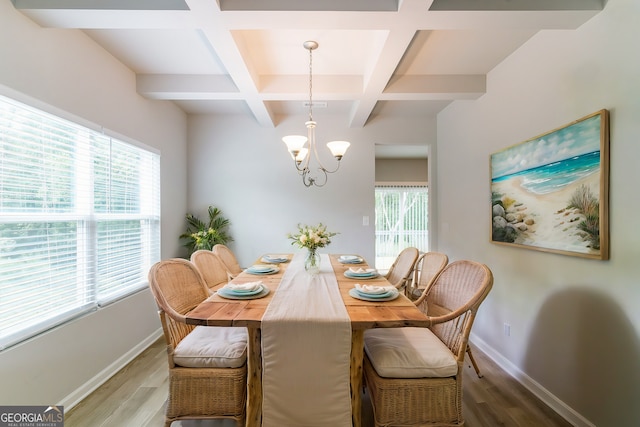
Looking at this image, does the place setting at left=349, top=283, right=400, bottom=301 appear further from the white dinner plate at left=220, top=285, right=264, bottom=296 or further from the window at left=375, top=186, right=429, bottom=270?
the window at left=375, top=186, right=429, bottom=270

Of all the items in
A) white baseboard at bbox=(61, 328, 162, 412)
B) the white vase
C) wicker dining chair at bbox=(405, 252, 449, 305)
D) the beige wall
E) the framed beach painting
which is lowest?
white baseboard at bbox=(61, 328, 162, 412)

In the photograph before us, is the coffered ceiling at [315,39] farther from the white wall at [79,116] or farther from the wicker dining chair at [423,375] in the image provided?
the wicker dining chair at [423,375]

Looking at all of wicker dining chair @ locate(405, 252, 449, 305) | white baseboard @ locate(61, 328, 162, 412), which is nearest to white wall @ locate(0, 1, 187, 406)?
white baseboard @ locate(61, 328, 162, 412)

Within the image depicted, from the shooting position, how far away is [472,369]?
2393 millimetres

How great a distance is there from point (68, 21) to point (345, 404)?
105 inches

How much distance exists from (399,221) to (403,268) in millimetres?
3722

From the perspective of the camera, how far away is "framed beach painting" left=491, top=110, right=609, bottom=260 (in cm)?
161

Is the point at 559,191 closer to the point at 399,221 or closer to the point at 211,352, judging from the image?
the point at 211,352

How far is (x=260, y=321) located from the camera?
1369 mm

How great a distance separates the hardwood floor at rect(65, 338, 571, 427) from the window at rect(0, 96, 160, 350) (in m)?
0.62

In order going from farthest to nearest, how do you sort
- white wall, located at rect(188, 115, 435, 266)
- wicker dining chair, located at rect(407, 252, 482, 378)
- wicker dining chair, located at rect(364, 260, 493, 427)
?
white wall, located at rect(188, 115, 435, 266), wicker dining chair, located at rect(407, 252, 482, 378), wicker dining chair, located at rect(364, 260, 493, 427)

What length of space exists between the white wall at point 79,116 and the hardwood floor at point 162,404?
15 centimetres

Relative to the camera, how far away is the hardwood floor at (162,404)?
176 centimetres

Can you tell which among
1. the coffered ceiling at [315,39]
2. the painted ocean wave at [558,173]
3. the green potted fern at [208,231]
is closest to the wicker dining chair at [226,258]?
the green potted fern at [208,231]
